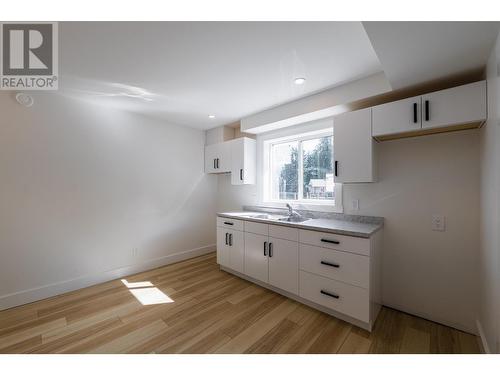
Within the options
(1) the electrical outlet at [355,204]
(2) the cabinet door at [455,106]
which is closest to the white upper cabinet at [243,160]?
(1) the electrical outlet at [355,204]

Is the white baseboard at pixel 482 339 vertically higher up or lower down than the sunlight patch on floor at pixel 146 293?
higher up

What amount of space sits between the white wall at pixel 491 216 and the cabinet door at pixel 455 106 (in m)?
0.09

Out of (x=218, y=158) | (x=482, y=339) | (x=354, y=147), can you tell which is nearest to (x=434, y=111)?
(x=354, y=147)

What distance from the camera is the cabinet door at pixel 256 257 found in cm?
259

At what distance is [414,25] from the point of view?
1.21 meters

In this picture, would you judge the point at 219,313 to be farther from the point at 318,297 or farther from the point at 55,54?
the point at 55,54

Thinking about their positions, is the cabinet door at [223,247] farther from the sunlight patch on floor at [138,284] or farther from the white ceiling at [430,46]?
the white ceiling at [430,46]

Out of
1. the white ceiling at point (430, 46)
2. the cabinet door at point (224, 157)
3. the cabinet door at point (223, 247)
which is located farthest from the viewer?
the cabinet door at point (224, 157)

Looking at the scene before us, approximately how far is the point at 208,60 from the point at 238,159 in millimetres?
1809

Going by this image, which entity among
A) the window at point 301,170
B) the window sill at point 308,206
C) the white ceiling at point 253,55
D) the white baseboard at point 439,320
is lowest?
the white baseboard at point 439,320

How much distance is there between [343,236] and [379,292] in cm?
80

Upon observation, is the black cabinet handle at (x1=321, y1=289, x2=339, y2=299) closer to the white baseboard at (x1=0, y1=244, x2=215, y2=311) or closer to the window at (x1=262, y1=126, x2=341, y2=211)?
the window at (x1=262, y1=126, x2=341, y2=211)

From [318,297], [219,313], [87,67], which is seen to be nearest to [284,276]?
[318,297]

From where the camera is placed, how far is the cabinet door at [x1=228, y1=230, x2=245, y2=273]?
287cm
